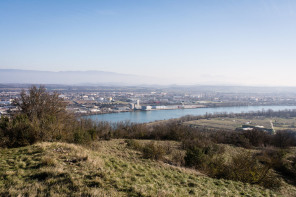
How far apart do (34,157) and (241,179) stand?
330 inches

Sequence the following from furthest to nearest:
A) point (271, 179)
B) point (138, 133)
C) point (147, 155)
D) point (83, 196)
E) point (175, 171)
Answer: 1. point (138, 133)
2. point (147, 155)
3. point (271, 179)
4. point (175, 171)
5. point (83, 196)

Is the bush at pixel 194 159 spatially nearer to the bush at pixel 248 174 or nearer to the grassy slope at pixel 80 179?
the bush at pixel 248 174

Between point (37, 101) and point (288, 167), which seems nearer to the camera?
point (288, 167)

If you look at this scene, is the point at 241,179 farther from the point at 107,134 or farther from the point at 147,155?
the point at 107,134

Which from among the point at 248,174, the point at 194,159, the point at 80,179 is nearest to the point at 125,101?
the point at 194,159

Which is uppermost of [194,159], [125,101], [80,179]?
[80,179]

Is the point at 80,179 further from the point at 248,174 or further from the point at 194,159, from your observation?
the point at 248,174

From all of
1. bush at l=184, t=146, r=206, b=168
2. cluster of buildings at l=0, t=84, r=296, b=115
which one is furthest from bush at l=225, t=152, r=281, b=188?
cluster of buildings at l=0, t=84, r=296, b=115

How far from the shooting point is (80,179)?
5.00 m

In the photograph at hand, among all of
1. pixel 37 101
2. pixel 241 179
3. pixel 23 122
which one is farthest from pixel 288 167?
pixel 37 101

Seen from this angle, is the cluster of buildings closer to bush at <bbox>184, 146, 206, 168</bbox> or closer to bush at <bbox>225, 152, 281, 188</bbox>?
bush at <bbox>184, 146, 206, 168</bbox>

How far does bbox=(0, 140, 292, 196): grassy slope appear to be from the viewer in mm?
4457

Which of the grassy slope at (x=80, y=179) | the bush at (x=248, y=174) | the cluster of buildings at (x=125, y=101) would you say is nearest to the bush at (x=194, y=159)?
the bush at (x=248, y=174)

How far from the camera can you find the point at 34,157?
672 centimetres
